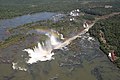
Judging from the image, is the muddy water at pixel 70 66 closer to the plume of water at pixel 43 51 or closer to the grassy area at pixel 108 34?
the plume of water at pixel 43 51

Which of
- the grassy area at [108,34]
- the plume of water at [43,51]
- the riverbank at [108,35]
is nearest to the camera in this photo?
the plume of water at [43,51]

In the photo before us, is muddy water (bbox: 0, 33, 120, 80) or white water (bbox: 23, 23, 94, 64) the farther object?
white water (bbox: 23, 23, 94, 64)

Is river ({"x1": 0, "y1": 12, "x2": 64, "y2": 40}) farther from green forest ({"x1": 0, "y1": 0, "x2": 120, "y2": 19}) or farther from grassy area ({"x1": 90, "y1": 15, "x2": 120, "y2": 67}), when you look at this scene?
grassy area ({"x1": 90, "y1": 15, "x2": 120, "y2": 67})

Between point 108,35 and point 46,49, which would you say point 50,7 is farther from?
point 46,49

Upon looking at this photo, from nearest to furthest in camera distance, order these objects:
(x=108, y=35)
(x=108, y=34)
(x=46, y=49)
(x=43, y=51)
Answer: (x=43, y=51) < (x=46, y=49) < (x=108, y=35) < (x=108, y=34)

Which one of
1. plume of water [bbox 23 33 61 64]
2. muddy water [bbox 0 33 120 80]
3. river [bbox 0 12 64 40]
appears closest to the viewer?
muddy water [bbox 0 33 120 80]

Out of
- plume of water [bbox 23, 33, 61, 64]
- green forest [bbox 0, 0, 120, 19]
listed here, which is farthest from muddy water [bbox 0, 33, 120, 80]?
green forest [bbox 0, 0, 120, 19]

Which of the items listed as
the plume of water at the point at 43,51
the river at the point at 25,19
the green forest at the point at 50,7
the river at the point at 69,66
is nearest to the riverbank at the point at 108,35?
the river at the point at 69,66

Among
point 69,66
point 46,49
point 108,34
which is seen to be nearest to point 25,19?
point 108,34

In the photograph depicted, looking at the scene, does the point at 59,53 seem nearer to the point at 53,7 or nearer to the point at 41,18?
the point at 41,18
